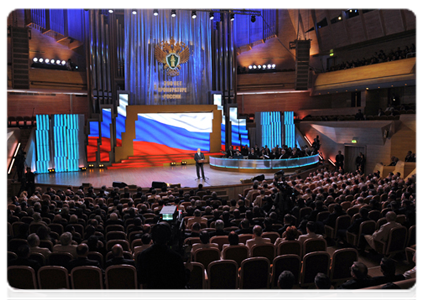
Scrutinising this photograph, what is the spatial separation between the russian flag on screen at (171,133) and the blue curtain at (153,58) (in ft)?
4.18

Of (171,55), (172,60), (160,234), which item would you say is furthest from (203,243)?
(171,55)

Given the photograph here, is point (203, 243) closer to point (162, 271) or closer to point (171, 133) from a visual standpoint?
point (162, 271)

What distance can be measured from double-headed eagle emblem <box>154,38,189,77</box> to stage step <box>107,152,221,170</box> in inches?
190

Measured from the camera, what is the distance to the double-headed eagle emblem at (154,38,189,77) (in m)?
19.6

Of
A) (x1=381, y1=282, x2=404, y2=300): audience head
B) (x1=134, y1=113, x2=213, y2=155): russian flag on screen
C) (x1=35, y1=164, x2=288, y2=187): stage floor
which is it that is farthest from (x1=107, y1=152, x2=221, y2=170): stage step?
(x1=381, y1=282, x2=404, y2=300): audience head

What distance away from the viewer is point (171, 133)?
18.9 m

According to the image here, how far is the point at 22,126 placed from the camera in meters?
16.0

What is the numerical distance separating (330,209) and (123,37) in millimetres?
16563

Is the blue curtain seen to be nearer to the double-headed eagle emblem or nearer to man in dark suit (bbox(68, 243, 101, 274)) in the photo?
the double-headed eagle emblem

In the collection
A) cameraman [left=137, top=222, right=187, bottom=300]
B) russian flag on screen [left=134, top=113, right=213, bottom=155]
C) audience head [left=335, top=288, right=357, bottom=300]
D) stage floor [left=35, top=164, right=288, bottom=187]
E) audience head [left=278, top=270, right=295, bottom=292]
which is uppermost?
russian flag on screen [left=134, top=113, right=213, bottom=155]

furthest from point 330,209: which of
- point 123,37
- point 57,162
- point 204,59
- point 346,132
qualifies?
point 123,37

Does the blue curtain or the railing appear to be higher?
the blue curtain

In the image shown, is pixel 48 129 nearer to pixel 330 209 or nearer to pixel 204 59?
pixel 204 59

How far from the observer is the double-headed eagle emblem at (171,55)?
64.3 feet
